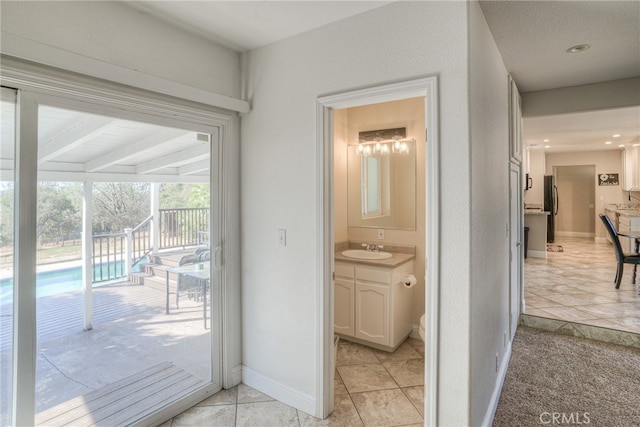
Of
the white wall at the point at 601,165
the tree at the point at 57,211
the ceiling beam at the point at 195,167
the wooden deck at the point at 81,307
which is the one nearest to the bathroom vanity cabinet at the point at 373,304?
the ceiling beam at the point at 195,167

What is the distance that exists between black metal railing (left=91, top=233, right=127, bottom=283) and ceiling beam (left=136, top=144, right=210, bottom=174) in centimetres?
46

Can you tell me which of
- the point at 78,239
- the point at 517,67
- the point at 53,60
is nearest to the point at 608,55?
the point at 517,67

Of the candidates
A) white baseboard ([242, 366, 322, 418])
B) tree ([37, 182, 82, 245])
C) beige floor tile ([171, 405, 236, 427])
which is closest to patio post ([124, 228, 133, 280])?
tree ([37, 182, 82, 245])

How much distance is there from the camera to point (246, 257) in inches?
104

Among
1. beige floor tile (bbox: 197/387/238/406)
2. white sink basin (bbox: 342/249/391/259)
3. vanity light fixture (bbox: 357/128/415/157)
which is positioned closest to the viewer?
beige floor tile (bbox: 197/387/238/406)

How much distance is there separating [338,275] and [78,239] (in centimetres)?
218

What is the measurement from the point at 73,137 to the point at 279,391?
211 cm

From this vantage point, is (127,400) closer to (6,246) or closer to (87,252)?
(87,252)

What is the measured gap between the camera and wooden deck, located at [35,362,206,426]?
1853 mm

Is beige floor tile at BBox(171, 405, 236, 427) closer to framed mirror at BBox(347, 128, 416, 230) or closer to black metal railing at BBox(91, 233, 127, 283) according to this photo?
black metal railing at BBox(91, 233, 127, 283)

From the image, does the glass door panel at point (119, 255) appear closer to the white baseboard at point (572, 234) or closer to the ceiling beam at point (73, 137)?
the ceiling beam at point (73, 137)

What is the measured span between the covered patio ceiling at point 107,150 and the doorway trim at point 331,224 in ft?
3.07

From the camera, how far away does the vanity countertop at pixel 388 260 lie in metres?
3.08

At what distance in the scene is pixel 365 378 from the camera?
272 cm
